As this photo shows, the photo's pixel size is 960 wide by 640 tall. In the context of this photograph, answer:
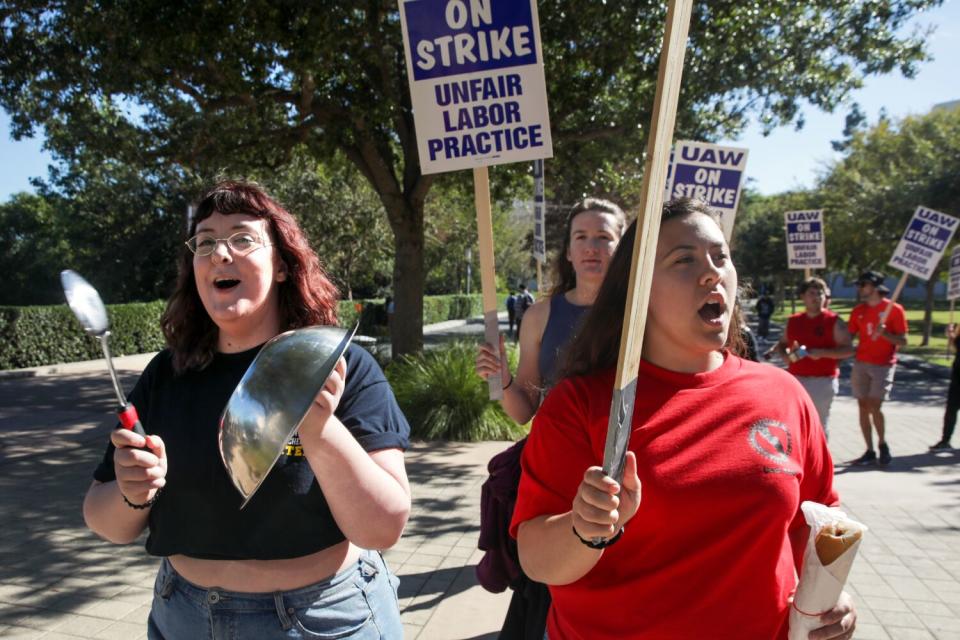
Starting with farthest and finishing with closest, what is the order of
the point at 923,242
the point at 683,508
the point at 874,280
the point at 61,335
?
the point at 61,335, the point at 923,242, the point at 874,280, the point at 683,508

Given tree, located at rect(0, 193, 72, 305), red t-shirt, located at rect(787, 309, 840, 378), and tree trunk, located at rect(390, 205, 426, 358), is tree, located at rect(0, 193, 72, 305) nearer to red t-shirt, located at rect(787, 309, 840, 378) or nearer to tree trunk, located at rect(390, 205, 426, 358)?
tree trunk, located at rect(390, 205, 426, 358)

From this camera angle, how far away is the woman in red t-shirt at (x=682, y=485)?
1512 mm

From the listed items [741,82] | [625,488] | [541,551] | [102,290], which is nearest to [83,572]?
[541,551]

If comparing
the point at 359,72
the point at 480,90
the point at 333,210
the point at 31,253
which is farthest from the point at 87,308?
the point at 31,253

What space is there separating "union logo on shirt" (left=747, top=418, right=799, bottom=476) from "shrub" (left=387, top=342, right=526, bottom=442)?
7.03 meters

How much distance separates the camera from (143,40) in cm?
827

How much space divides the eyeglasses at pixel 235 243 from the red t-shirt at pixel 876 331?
734 cm

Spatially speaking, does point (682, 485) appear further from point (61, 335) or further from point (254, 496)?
point (61, 335)

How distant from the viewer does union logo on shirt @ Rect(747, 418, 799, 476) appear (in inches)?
62.3

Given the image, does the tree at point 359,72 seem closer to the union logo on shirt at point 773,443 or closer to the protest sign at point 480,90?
the protest sign at point 480,90

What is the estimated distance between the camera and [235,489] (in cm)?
167

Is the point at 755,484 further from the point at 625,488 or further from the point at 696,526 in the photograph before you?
the point at 625,488

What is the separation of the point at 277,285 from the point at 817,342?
599 cm

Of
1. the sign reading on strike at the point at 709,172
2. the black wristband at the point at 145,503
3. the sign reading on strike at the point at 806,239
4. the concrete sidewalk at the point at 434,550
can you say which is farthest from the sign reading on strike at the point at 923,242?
the black wristband at the point at 145,503
